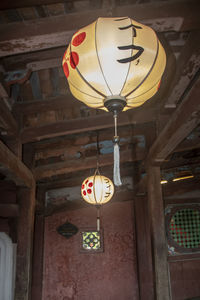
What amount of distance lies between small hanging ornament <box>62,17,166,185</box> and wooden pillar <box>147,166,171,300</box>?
248 cm

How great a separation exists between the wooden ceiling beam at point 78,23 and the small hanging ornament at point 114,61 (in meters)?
0.28

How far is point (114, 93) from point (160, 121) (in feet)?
6.95

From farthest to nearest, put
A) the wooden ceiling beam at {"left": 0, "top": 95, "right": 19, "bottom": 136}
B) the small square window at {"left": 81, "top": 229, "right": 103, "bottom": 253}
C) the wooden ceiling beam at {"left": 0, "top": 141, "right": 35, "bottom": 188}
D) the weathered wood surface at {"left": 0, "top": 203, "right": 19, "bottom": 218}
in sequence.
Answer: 1. the small square window at {"left": 81, "top": 229, "right": 103, "bottom": 253}
2. the weathered wood surface at {"left": 0, "top": 203, "right": 19, "bottom": 218}
3. the wooden ceiling beam at {"left": 0, "top": 95, "right": 19, "bottom": 136}
4. the wooden ceiling beam at {"left": 0, "top": 141, "right": 35, "bottom": 188}

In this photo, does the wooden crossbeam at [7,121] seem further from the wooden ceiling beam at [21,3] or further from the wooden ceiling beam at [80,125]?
the wooden ceiling beam at [21,3]

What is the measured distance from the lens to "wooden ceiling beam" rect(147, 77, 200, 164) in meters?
2.55

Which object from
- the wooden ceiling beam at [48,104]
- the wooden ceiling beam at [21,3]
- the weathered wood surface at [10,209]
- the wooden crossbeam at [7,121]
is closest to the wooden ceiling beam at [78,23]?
the wooden ceiling beam at [21,3]

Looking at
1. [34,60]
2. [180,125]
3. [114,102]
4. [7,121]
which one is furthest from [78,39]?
[7,121]

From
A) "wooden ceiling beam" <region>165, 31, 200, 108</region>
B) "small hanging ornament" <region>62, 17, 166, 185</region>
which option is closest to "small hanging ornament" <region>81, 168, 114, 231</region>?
"wooden ceiling beam" <region>165, 31, 200, 108</region>

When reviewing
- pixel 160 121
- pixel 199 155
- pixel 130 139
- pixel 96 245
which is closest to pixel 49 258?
pixel 96 245

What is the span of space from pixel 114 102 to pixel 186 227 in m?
5.85

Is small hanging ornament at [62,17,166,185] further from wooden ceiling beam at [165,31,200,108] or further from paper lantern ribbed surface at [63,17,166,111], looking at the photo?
wooden ceiling beam at [165,31,200,108]

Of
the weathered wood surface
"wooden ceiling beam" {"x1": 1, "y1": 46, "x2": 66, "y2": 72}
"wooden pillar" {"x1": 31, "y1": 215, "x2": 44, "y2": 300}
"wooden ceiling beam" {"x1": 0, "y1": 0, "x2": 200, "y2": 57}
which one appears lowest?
"wooden pillar" {"x1": 31, "y1": 215, "x2": 44, "y2": 300}

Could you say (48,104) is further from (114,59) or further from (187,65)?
(114,59)

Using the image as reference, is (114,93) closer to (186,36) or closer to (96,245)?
(186,36)
